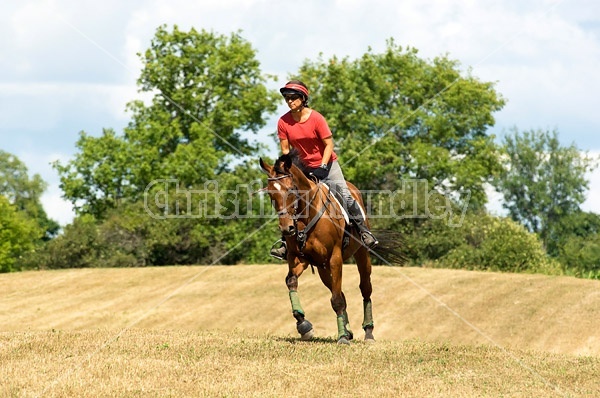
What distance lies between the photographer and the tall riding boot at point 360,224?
1687 centimetres

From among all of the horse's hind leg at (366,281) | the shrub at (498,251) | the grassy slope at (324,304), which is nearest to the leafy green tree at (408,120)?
the shrub at (498,251)

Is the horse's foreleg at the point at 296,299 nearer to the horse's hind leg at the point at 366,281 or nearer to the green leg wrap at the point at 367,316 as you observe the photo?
the horse's hind leg at the point at 366,281

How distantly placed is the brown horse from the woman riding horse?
1.15 ft

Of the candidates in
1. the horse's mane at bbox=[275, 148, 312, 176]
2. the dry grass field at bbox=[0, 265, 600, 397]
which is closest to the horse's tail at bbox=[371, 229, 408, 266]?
the dry grass field at bbox=[0, 265, 600, 397]

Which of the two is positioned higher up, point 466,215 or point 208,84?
point 208,84

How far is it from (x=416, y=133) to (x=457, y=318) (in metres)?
43.7

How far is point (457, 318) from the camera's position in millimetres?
33594

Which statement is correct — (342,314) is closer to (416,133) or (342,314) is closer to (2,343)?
(2,343)

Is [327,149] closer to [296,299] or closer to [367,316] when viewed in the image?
[296,299]

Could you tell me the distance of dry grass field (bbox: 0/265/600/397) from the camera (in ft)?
40.5

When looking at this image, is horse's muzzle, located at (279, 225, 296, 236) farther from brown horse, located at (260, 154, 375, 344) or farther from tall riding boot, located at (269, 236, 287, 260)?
tall riding boot, located at (269, 236, 287, 260)

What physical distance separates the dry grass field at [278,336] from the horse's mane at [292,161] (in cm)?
317

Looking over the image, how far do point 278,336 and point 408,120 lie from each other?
188 feet

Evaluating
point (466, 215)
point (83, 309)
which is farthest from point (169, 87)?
point (83, 309)
